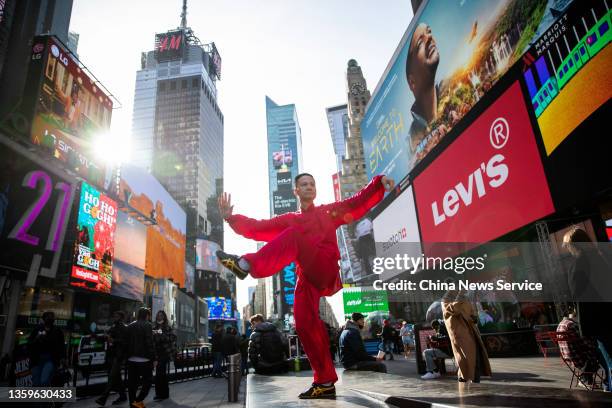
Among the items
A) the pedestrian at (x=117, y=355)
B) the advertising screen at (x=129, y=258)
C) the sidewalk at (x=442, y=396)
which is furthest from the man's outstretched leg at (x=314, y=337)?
the advertising screen at (x=129, y=258)

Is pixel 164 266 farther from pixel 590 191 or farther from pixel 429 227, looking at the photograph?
pixel 590 191

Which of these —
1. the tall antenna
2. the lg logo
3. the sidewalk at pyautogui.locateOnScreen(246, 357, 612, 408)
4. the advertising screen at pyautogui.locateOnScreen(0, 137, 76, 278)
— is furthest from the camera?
the tall antenna

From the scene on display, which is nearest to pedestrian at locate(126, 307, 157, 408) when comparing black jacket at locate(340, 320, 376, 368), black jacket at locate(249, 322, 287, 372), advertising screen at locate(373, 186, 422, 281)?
black jacket at locate(249, 322, 287, 372)

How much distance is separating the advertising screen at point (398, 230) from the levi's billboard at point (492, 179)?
2.18 meters

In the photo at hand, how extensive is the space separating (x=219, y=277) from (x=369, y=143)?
68385 mm

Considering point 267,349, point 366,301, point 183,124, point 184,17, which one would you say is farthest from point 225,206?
point 184,17

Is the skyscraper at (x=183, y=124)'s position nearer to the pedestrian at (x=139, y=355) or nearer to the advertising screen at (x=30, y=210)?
the advertising screen at (x=30, y=210)

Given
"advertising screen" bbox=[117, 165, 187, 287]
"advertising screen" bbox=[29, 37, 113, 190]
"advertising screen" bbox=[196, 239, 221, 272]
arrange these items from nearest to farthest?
"advertising screen" bbox=[29, 37, 113, 190], "advertising screen" bbox=[117, 165, 187, 287], "advertising screen" bbox=[196, 239, 221, 272]

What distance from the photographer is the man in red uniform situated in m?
3.33

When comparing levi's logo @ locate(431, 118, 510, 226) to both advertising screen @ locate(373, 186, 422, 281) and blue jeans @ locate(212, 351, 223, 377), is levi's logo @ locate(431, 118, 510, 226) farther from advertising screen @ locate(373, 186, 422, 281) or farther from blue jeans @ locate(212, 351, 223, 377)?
blue jeans @ locate(212, 351, 223, 377)

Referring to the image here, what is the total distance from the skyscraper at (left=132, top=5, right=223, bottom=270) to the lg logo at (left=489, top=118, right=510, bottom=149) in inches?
3109

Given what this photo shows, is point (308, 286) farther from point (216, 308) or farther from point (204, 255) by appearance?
point (216, 308)

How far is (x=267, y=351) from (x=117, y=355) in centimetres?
276

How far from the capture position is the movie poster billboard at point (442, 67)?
9445 millimetres
